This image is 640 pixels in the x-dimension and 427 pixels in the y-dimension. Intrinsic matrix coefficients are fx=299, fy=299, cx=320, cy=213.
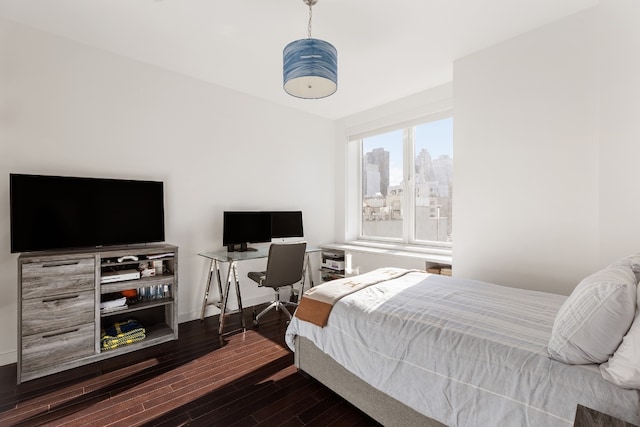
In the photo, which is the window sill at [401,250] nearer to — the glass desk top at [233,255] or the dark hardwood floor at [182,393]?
the glass desk top at [233,255]

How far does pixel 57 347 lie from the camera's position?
2.30 meters

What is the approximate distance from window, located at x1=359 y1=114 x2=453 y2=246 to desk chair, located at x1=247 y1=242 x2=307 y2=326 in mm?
1660

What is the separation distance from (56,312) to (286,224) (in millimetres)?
2414

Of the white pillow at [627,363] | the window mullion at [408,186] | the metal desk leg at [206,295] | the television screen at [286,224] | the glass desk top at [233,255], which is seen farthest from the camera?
the window mullion at [408,186]

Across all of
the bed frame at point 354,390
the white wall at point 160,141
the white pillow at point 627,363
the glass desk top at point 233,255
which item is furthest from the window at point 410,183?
the white pillow at point 627,363

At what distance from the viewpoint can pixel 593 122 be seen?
229 cm

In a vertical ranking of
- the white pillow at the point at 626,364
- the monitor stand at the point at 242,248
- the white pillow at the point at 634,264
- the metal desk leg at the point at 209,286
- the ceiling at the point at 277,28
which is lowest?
the metal desk leg at the point at 209,286

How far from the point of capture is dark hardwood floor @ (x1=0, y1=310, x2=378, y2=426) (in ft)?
5.98

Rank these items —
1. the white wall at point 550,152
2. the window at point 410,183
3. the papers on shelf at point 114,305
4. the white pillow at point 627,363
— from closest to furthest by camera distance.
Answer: the white pillow at point 627,363 < the white wall at point 550,152 < the papers on shelf at point 114,305 < the window at point 410,183

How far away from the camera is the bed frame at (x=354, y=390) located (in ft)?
5.13

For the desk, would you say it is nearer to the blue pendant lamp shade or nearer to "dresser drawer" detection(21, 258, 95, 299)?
"dresser drawer" detection(21, 258, 95, 299)

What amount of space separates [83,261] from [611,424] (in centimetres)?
318

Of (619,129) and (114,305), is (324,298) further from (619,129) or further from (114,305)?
(619,129)

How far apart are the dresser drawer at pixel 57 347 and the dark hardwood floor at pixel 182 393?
11cm
